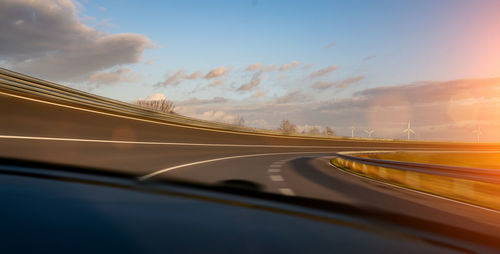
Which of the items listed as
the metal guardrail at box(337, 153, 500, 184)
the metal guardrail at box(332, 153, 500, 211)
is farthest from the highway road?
the metal guardrail at box(332, 153, 500, 211)

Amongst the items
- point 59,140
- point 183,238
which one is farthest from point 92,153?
point 183,238

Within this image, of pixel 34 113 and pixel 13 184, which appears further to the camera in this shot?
pixel 34 113

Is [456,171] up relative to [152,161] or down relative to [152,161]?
up

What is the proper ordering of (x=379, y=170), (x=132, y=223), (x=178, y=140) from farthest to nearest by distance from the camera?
Result: (x=178, y=140), (x=379, y=170), (x=132, y=223)

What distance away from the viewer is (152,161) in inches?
610

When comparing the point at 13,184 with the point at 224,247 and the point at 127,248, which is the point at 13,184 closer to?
the point at 127,248

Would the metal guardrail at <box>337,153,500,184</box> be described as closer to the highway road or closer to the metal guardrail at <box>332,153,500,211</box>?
the metal guardrail at <box>332,153,500,211</box>

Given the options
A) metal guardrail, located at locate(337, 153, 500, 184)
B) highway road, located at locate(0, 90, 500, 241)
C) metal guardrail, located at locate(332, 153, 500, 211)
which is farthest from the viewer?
metal guardrail, located at locate(332, 153, 500, 211)

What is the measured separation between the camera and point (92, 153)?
14.5 metres

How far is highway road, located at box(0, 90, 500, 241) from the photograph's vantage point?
746 cm

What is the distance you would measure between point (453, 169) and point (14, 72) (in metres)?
14.6

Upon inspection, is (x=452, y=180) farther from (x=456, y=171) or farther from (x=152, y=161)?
(x=152, y=161)

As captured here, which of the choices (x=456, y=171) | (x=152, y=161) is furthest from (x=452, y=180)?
(x=152, y=161)

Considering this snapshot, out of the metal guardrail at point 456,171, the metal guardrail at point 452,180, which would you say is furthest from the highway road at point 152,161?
the metal guardrail at point 452,180
